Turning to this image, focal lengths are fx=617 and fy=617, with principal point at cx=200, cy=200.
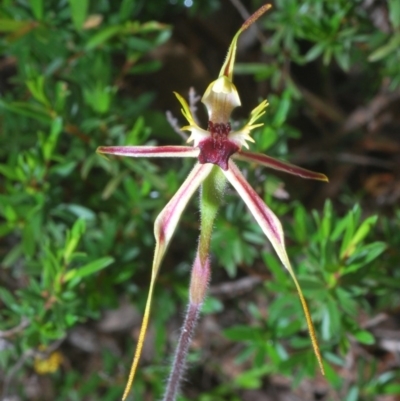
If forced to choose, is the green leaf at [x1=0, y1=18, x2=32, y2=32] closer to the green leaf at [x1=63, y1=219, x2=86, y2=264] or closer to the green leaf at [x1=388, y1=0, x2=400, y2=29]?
the green leaf at [x1=63, y1=219, x2=86, y2=264]

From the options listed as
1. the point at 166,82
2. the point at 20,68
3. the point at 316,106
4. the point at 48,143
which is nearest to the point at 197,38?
the point at 166,82

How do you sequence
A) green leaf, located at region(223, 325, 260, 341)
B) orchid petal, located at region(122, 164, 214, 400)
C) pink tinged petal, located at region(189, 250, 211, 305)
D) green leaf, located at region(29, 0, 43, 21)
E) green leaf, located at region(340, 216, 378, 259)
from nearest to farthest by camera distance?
orchid petal, located at region(122, 164, 214, 400) < pink tinged petal, located at region(189, 250, 211, 305) < green leaf, located at region(340, 216, 378, 259) < green leaf, located at region(29, 0, 43, 21) < green leaf, located at region(223, 325, 260, 341)

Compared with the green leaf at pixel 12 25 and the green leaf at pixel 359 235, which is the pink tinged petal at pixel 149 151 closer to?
the green leaf at pixel 359 235

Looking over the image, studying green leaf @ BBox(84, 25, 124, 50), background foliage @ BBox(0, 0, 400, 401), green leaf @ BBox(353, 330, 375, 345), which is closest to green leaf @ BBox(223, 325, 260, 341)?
background foliage @ BBox(0, 0, 400, 401)

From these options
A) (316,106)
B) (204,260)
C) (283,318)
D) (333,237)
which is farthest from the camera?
(316,106)

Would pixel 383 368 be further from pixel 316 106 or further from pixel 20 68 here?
pixel 20 68

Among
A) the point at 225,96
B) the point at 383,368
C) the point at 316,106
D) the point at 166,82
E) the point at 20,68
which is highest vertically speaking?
the point at 20,68

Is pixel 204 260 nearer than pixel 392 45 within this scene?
Yes

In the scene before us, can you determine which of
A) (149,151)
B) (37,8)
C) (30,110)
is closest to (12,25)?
(37,8)

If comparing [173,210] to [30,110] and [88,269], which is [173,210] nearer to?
[88,269]
